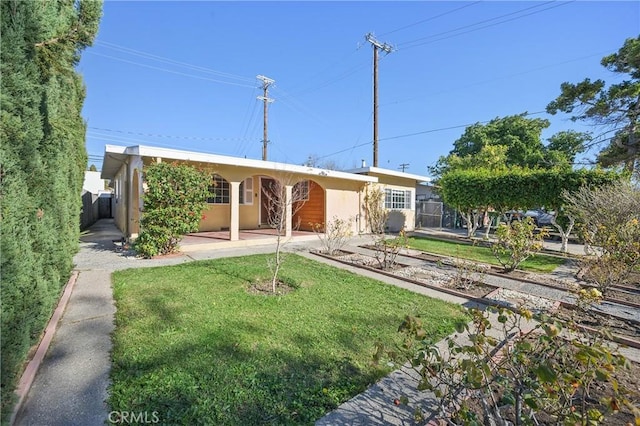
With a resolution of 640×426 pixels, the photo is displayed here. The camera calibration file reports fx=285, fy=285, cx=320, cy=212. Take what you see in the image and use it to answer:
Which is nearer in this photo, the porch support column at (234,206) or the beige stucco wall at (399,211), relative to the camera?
the porch support column at (234,206)

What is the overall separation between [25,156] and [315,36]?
13.4 meters

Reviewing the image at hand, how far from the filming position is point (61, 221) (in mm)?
4496

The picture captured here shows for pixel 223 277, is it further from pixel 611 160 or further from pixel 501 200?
pixel 611 160

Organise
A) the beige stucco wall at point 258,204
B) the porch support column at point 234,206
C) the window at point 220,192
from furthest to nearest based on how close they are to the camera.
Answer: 1. the window at point 220,192
2. the beige stucco wall at point 258,204
3. the porch support column at point 234,206

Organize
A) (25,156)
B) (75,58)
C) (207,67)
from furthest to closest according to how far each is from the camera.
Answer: (207,67) < (75,58) < (25,156)

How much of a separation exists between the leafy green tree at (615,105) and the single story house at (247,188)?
8.62 meters

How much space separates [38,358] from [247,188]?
11654 millimetres

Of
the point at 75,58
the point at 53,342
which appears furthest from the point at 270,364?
the point at 75,58

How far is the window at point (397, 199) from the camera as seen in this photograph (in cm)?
1716

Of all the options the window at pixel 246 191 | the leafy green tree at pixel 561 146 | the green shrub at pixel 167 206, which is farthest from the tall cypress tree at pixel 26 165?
the leafy green tree at pixel 561 146

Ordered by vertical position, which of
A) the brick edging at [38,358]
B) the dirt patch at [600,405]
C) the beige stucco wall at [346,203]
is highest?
the beige stucco wall at [346,203]
